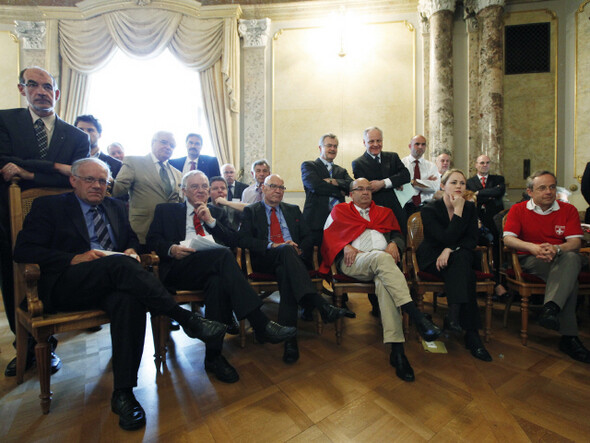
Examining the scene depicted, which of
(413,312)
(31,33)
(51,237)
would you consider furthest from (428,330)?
(31,33)

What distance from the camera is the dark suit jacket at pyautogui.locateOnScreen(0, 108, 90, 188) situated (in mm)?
2168

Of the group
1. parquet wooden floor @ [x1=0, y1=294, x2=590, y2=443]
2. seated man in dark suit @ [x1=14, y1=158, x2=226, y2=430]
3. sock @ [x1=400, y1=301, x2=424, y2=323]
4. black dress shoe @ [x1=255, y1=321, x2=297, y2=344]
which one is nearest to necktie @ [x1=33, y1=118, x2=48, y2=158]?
seated man in dark suit @ [x1=14, y1=158, x2=226, y2=430]

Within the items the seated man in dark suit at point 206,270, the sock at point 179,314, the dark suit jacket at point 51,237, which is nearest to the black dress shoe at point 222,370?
the seated man in dark suit at point 206,270

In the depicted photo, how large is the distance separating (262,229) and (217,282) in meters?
0.79

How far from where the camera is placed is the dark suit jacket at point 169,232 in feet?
7.68

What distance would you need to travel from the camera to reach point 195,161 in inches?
150

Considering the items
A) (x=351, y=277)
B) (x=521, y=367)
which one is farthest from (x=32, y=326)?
(x=521, y=367)

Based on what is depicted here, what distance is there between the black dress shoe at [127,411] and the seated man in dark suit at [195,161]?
260cm

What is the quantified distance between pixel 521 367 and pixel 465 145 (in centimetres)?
434

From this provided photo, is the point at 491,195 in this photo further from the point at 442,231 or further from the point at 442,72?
the point at 442,72

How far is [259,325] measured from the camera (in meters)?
2.11

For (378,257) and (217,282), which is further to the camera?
(378,257)

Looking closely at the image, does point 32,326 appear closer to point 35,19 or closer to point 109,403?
point 109,403

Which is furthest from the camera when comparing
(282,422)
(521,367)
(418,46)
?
(418,46)
